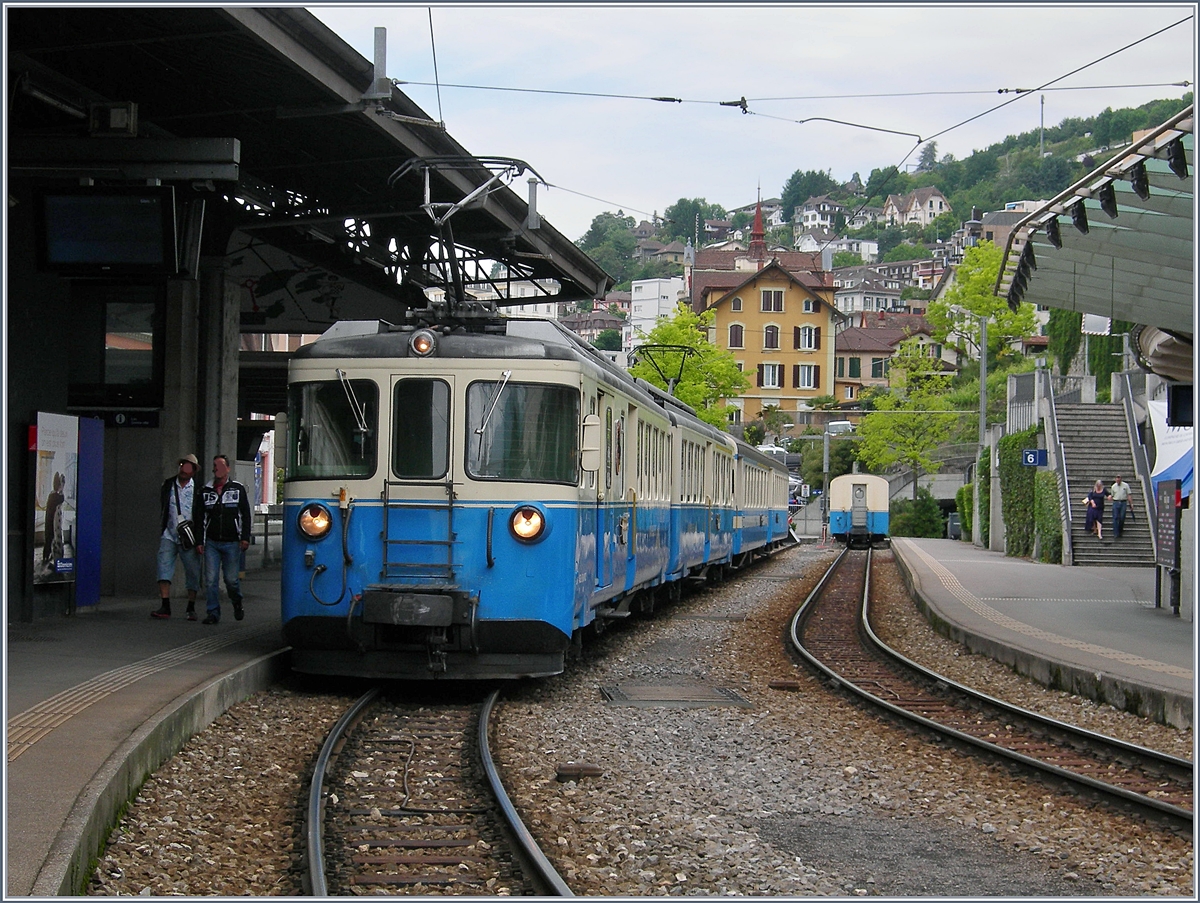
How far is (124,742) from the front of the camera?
715 cm

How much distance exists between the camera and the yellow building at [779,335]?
8775cm

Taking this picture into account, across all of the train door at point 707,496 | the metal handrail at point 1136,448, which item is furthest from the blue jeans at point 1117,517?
the train door at point 707,496

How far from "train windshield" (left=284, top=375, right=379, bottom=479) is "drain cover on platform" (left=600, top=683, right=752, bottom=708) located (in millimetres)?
2762

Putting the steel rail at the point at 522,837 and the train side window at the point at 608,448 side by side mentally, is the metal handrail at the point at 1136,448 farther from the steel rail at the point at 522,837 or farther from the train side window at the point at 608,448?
the steel rail at the point at 522,837

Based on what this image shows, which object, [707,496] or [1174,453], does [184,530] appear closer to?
[707,496]

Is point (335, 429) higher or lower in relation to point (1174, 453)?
lower

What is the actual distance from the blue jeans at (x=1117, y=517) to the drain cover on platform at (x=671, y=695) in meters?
18.9

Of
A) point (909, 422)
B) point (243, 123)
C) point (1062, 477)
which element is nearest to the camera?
point (243, 123)

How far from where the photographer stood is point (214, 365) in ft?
53.9

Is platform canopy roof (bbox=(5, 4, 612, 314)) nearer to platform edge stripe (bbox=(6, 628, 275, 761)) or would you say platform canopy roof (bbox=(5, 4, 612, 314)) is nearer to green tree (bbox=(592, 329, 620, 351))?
platform edge stripe (bbox=(6, 628, 275, 761))

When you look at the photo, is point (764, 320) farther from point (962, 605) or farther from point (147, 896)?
point (147, 896)

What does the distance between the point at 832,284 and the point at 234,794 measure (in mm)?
88244

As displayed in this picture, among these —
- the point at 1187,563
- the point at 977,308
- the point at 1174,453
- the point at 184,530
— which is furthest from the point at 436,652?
the point at 977,308

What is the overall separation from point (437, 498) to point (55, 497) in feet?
14.6
